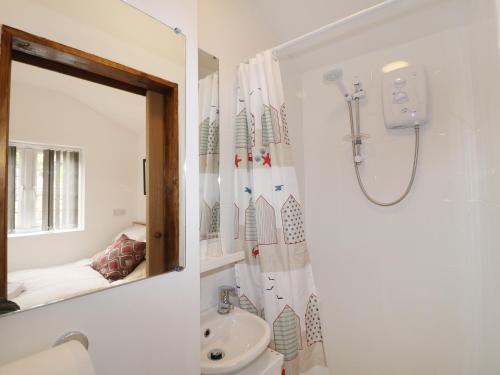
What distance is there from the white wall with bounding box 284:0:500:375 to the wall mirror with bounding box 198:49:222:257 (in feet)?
2.92

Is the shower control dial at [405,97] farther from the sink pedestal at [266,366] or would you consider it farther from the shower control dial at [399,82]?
the sink pedestal at [266,366]

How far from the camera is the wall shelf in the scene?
3.25 feet

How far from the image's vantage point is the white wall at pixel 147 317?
471mm

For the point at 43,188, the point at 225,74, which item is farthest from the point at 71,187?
the point at 225,74

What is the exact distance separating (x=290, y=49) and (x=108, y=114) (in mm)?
971

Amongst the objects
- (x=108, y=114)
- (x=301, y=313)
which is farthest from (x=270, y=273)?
(x=108, y=114)

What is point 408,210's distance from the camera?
1.47 metres

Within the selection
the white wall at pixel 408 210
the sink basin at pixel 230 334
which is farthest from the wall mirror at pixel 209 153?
the white wall at pixel 408 210

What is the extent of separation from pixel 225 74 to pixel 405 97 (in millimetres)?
1023

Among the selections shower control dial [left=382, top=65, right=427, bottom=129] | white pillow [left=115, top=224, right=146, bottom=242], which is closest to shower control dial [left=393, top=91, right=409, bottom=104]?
shower control dial [left=382, top=65, right=427, bottom=129]

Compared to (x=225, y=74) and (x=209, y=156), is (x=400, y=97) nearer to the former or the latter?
(x=225, y=74)

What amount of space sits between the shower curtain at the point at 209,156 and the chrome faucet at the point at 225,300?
0.25m

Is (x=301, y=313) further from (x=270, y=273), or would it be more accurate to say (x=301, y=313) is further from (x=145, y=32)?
(x=145, y=32)

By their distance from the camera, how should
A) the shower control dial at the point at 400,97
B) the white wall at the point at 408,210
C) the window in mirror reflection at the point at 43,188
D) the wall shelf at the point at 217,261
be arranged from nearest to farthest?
the window in mirror reflection at the point at 43,188 → the wall shelf at the point at 217,261 → the white wall at the point at 408,210 → the shower control dial at the point at 400,97
